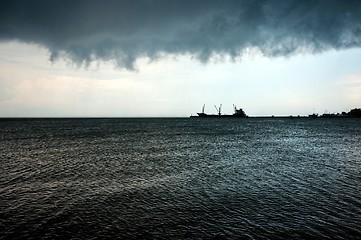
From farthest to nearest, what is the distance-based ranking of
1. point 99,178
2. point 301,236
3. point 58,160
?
1. point 58,160
2. point 99,178
3. point 301,236

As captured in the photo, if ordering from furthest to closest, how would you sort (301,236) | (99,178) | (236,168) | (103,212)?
1. (236,168)
2. (99,178)
3. (103,212)
4. (301,236)

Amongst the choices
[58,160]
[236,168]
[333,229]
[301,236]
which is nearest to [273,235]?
[301,236]

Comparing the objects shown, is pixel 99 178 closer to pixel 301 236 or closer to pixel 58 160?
pixel 58 160

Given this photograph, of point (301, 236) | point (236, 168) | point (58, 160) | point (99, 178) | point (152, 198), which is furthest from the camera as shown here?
point (58, 160)

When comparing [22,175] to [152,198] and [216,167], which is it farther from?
[216,167]

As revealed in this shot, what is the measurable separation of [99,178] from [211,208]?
17.7 m

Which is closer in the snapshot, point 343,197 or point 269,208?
point 269,208

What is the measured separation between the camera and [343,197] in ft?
91.7

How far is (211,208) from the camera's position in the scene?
2498cm

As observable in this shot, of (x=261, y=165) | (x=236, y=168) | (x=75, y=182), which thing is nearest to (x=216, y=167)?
(x=236, y=168)

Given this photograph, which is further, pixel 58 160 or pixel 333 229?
pixel 58 160

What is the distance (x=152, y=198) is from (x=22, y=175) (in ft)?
68.6

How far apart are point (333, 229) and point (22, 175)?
119 ft

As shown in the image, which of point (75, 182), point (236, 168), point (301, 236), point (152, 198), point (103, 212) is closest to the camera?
point (301, 236)
